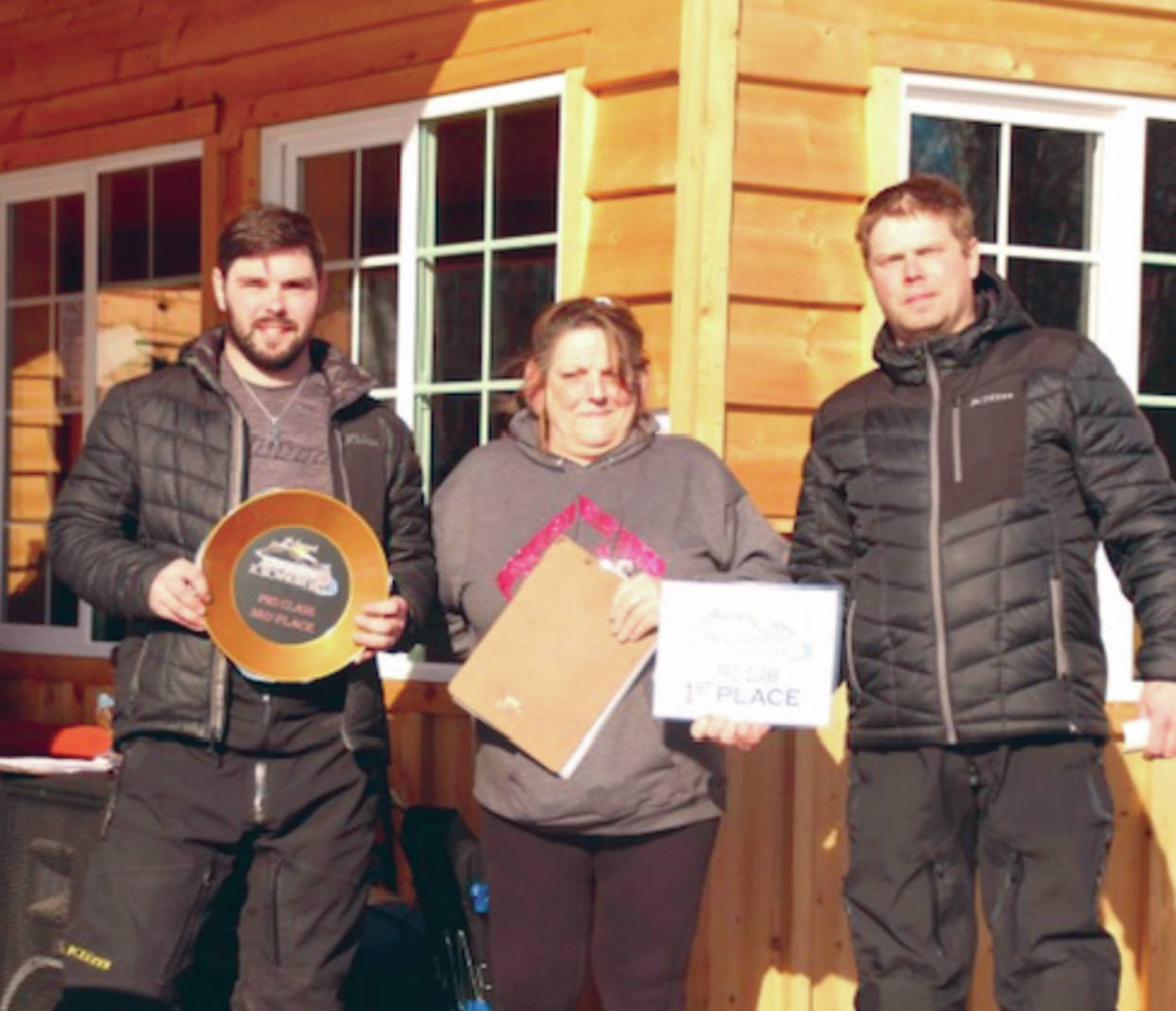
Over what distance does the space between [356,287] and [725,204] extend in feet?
5.18

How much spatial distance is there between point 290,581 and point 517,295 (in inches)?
76.6

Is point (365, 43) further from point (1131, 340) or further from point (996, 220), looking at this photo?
point (1131, 340)

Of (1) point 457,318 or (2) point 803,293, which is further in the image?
(1) point 457,318

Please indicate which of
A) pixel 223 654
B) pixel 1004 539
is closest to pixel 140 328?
pixel 223 654

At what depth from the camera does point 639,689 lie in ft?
14.7

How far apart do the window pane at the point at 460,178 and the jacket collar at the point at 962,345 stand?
7.20ft

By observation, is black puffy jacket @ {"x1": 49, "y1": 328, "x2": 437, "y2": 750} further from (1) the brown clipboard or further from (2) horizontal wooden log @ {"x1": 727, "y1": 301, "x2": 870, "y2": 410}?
(2) horizontal wooden log @ {"x1": 727, "y1": 301, "x2": 870, "y2": 410}

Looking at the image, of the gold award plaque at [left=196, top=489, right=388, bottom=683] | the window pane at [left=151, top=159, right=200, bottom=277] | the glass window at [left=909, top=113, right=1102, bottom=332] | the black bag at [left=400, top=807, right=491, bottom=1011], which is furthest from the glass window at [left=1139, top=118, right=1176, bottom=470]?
the window pane at [left=151, top=159, right=200, bottom=277]

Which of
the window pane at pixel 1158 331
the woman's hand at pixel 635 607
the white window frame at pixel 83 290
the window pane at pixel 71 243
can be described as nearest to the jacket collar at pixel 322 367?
the woman's hand at pixel 635 607

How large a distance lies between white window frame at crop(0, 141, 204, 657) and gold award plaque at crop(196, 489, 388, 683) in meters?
3.07

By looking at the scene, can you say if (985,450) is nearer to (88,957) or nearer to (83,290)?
(88,957)

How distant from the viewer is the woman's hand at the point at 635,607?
4.41m

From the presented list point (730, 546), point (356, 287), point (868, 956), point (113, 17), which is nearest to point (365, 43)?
point (356, 287)

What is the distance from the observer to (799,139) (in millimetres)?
5738
